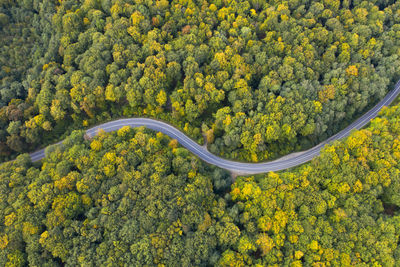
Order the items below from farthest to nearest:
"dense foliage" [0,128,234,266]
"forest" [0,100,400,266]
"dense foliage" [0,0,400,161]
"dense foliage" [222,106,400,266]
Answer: "dense foliage" [0,0,400,161] → "dense foliage" [222,106,400,266] → "forest" [0,100,400,266] → "dense foliage" [0,128,234,266]

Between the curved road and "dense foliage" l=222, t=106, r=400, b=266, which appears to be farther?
the curved road

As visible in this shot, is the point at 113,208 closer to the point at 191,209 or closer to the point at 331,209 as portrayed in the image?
the point at 191,209

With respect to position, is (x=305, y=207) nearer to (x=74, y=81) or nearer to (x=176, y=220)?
(x=176, y=220)

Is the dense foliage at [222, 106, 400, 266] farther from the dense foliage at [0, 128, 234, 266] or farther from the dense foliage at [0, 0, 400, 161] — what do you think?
the dense foliage at [0, 0, 400, 161]

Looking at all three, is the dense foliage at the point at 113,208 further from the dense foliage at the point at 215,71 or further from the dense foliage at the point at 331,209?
the dense foliage at the point at 215,71

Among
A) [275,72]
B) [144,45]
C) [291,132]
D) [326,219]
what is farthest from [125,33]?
[326,219]

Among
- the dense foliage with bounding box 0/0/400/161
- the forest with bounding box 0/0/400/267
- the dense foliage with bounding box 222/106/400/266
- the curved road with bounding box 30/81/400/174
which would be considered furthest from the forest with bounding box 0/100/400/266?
the dense foliage with bounding box 0/0/400/161
